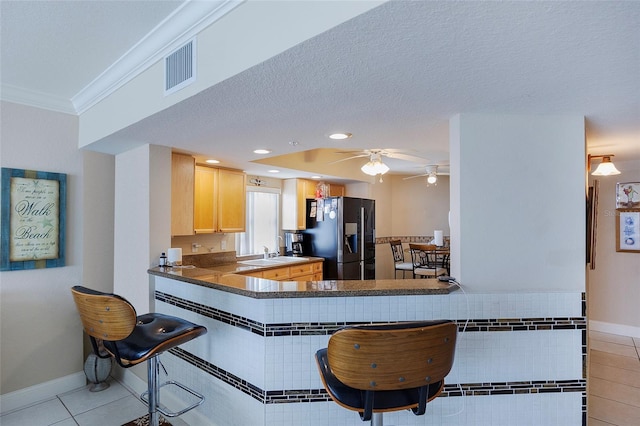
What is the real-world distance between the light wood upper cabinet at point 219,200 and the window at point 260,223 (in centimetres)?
59

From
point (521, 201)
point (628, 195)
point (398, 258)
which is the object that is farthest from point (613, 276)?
point (521, 201)

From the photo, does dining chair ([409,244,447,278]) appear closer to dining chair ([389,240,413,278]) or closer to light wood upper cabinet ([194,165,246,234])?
dining chair ([389,240,413,278])

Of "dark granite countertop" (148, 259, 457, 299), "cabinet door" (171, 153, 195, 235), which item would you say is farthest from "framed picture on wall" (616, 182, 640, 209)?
"cabinet door" (171, 153, 195, 235)

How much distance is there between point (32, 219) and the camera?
8.55ft

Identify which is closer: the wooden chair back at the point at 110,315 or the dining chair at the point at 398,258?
the wooden chair back at the point at 110,315

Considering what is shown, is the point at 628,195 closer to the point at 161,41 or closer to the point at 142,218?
the point at 161,41

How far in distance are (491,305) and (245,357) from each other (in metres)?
1.47

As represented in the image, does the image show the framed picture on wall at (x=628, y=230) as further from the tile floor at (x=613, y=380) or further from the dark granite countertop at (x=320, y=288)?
the dark granite countertop at (x=320, y=288)

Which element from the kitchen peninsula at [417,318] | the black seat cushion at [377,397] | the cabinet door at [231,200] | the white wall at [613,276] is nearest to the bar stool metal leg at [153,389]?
the kitchen peninsula at [417,318]

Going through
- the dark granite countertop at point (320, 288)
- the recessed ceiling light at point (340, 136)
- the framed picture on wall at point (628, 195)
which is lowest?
the dark granite countertop at point (320, 288)

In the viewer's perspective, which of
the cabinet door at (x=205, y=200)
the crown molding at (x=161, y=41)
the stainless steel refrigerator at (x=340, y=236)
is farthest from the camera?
the stainless steel refrigerator at (x=340, y=236)

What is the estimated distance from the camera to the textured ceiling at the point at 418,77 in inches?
42.3

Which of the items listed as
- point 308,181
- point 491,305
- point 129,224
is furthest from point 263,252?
point 491,305

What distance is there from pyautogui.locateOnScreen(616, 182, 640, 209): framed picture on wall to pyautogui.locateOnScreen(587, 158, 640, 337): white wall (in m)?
0.04
